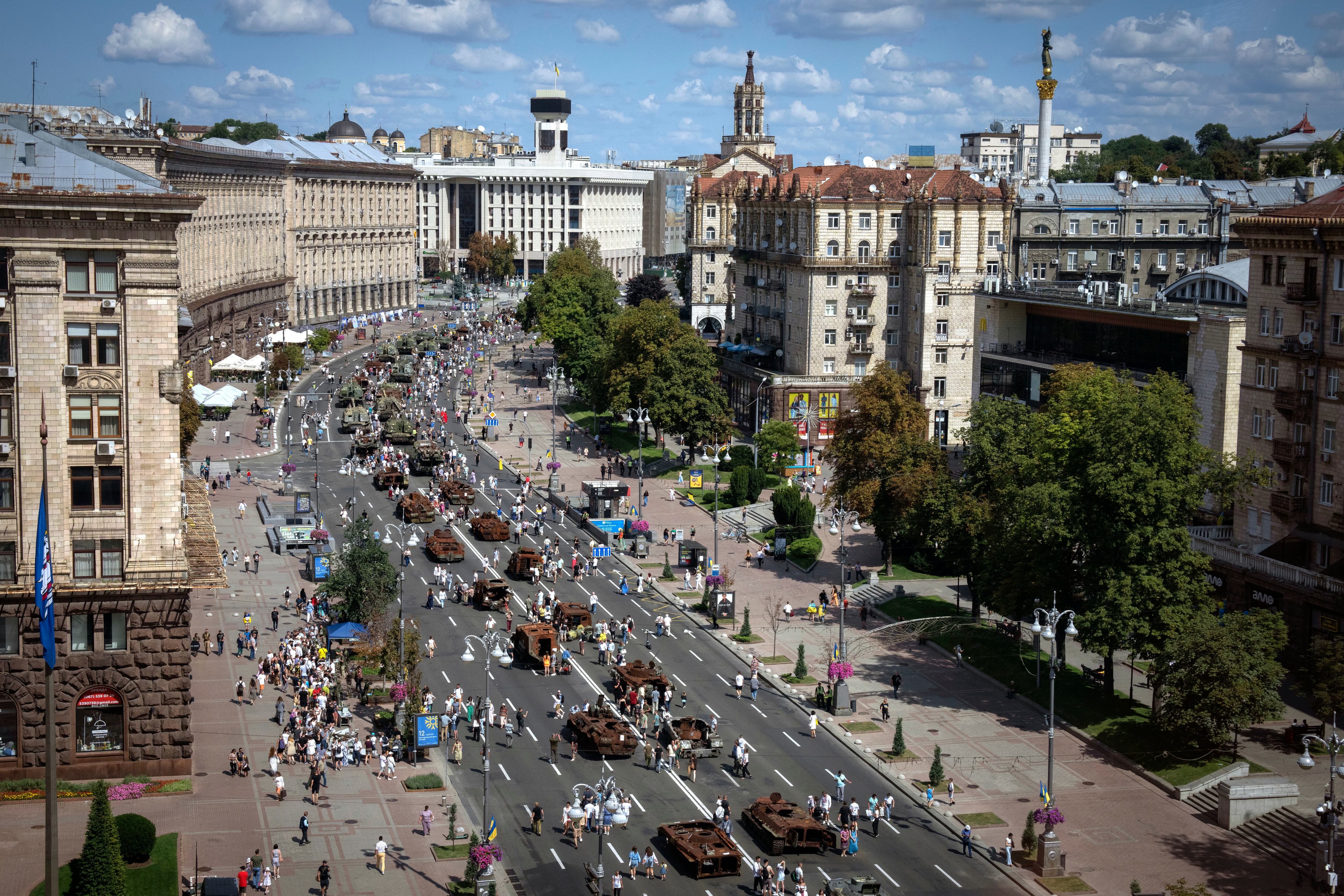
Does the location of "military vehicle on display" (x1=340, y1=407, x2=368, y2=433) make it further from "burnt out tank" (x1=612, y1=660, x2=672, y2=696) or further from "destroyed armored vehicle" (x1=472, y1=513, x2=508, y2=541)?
"burnt out tank" (x1=612, y1=660, x2=672, y2=696)

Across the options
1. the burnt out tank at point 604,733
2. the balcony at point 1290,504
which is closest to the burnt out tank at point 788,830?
the burnt out tank at point 604,733

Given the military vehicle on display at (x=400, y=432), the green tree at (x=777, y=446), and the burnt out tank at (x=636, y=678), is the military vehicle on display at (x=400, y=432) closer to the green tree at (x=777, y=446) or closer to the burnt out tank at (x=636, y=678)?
the green tree at (x=777, y=446)

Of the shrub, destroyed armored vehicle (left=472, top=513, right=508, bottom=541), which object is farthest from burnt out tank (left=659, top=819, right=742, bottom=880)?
destroyed armored vehicle (left=472, top=513, right=508, bottom=541)

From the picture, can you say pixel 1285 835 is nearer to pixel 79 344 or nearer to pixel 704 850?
pixel 704 850

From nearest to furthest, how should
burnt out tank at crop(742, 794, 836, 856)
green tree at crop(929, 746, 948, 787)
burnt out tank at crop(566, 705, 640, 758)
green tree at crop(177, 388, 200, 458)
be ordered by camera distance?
burnt out tank at crop(742, 794, 836, 856), green tree at crop(929, 746, 948, 787), burnt out tank at crop(566, 705, 640, 758), green tree at crop(177, 388, 200, 458)

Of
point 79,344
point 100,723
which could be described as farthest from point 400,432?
point 79,344

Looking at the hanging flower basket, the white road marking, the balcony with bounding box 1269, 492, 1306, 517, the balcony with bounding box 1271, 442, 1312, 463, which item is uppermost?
the balcony with bounding box 1271, 442, 1312, 463

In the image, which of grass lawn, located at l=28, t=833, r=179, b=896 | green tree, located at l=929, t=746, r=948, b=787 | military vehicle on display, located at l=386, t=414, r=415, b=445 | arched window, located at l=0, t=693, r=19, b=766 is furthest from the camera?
military vehicle on display, located at l=386, t=414, r=415, b=445
